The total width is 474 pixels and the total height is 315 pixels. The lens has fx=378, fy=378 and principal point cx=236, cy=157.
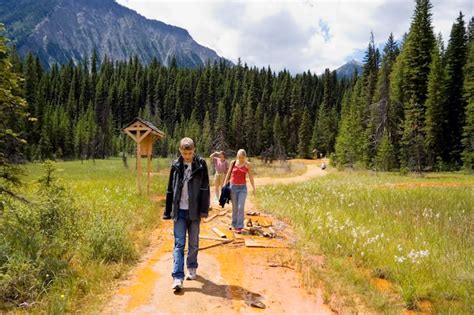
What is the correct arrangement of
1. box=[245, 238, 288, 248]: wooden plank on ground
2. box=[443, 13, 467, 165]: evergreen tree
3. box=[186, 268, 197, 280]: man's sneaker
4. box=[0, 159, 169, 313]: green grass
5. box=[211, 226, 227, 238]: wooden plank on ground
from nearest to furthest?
box=[0, 159, 169, 313]: green grass, box=[186, 268, 197, 280]: man's sneaker, box=[245, 238, 288, 248]: wooden plank on ground, box=[211, 226, 227, 238]: wooden plank on ground, box=[443, 13, 467, 165]: evergreen tree

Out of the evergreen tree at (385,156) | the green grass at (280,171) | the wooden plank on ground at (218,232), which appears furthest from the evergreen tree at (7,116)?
the evergreen tree at (385,156)

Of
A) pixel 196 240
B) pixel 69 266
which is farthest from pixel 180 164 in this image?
pixel 69 266

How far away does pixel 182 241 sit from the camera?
20.6 ft

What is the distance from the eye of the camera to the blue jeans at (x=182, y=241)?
19.7 feet

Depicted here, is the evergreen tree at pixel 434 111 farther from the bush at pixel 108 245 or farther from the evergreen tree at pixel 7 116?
the evergreen tree at pixel 7 116

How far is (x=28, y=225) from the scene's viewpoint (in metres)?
7.86

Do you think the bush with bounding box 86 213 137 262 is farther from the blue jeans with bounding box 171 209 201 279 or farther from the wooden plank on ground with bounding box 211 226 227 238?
the wooden plank on ground with bounding box 211 226 227 238

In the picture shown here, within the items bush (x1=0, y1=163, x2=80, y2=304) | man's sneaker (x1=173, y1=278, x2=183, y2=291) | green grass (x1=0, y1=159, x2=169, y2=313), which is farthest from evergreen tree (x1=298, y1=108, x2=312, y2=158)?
man's sneaker (x1=173, y1=278, x2=183, y2=291)

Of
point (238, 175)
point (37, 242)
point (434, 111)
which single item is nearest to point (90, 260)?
point (37, 242)

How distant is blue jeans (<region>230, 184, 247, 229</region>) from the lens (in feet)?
A: 33.4

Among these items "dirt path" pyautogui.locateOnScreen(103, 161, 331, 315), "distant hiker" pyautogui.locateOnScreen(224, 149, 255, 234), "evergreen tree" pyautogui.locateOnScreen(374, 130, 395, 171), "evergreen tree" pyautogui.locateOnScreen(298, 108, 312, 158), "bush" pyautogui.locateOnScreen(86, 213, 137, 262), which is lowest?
"dirt path" pyautogui.locateOnScreen(103, 161, 331, 315)

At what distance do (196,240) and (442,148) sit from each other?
42.7m

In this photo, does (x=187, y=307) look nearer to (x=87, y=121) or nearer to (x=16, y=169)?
(x=16, y=169)

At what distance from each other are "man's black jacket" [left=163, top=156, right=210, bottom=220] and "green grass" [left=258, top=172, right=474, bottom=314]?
248 centimetres
